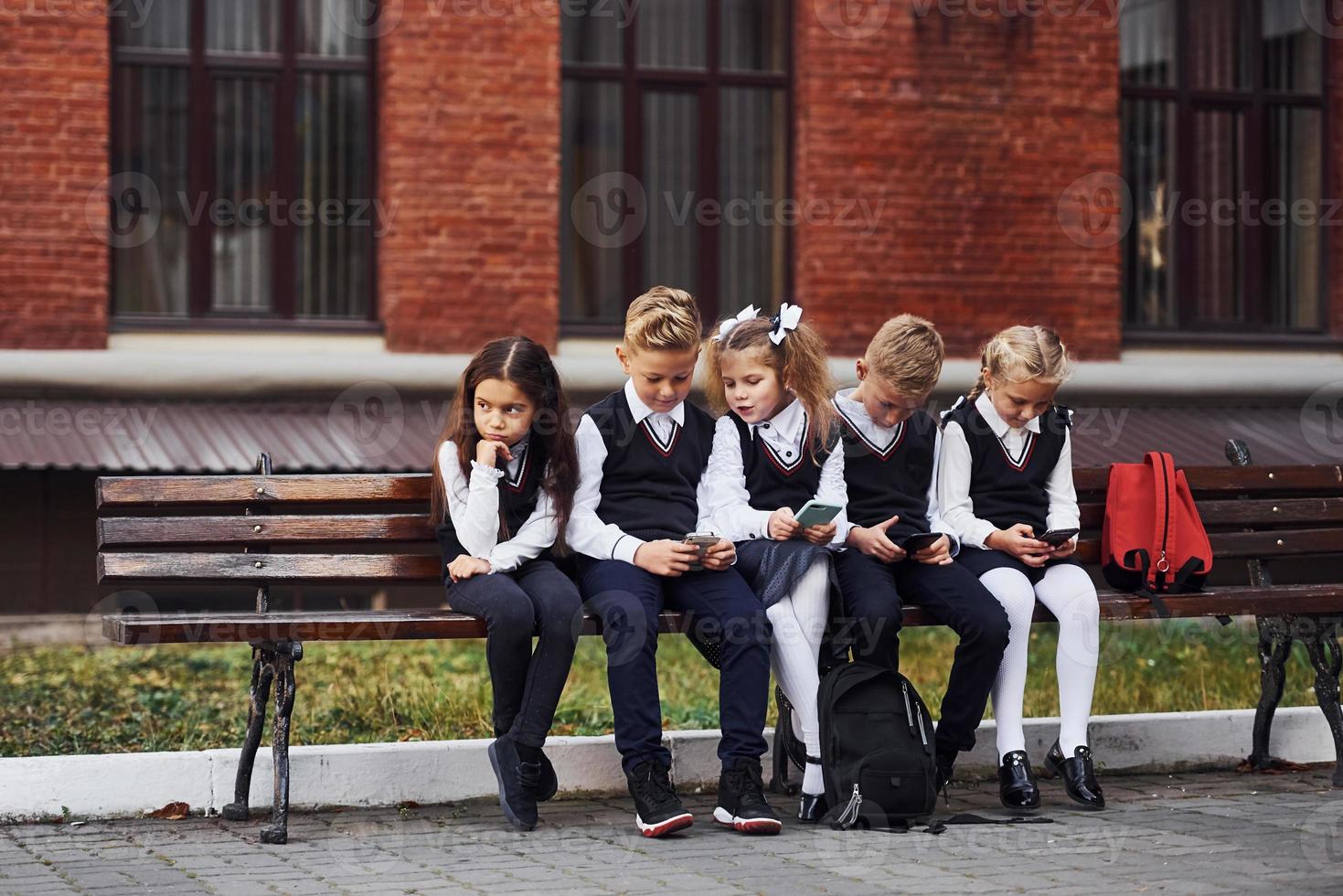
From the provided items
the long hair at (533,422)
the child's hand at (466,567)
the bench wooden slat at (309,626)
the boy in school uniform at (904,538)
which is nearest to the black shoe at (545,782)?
the bench wooden slat at (309,626)

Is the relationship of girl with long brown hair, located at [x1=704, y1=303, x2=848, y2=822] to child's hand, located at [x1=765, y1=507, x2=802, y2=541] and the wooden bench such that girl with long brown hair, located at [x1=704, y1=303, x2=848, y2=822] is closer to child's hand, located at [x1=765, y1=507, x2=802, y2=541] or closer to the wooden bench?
child's hand, located at [x1=765, y1=507, x2=802, y2=541]

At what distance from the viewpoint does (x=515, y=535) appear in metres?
5.45

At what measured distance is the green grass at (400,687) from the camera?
6.64 metres

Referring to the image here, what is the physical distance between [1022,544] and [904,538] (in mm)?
392

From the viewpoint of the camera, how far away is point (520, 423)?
5.36m

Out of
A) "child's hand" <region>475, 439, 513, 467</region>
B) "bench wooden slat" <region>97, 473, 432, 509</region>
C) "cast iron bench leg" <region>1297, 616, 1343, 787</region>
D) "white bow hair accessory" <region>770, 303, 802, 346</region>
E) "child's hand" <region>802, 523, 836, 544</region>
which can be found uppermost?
"white bow hair accessory" <region>770, 303, 802, 346</region>

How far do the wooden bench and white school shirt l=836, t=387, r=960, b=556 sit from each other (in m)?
0.36

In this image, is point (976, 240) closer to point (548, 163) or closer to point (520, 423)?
point (548, 163)

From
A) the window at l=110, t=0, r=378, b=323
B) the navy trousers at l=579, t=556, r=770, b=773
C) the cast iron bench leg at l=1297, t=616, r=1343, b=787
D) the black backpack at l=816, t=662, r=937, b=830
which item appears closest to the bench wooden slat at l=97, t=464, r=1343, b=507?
the navy trousers at l=579, t=556, r=770, b=773

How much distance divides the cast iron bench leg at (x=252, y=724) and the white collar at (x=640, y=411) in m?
1.38

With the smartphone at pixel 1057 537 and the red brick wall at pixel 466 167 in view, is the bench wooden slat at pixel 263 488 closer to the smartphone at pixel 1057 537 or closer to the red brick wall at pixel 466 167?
the smartphone at pixel 1057 537

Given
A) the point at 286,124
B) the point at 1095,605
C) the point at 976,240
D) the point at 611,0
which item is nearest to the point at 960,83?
the point at 976,240

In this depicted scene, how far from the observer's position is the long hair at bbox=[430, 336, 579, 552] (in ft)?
17.7

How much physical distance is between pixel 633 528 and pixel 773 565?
472 millimetres
